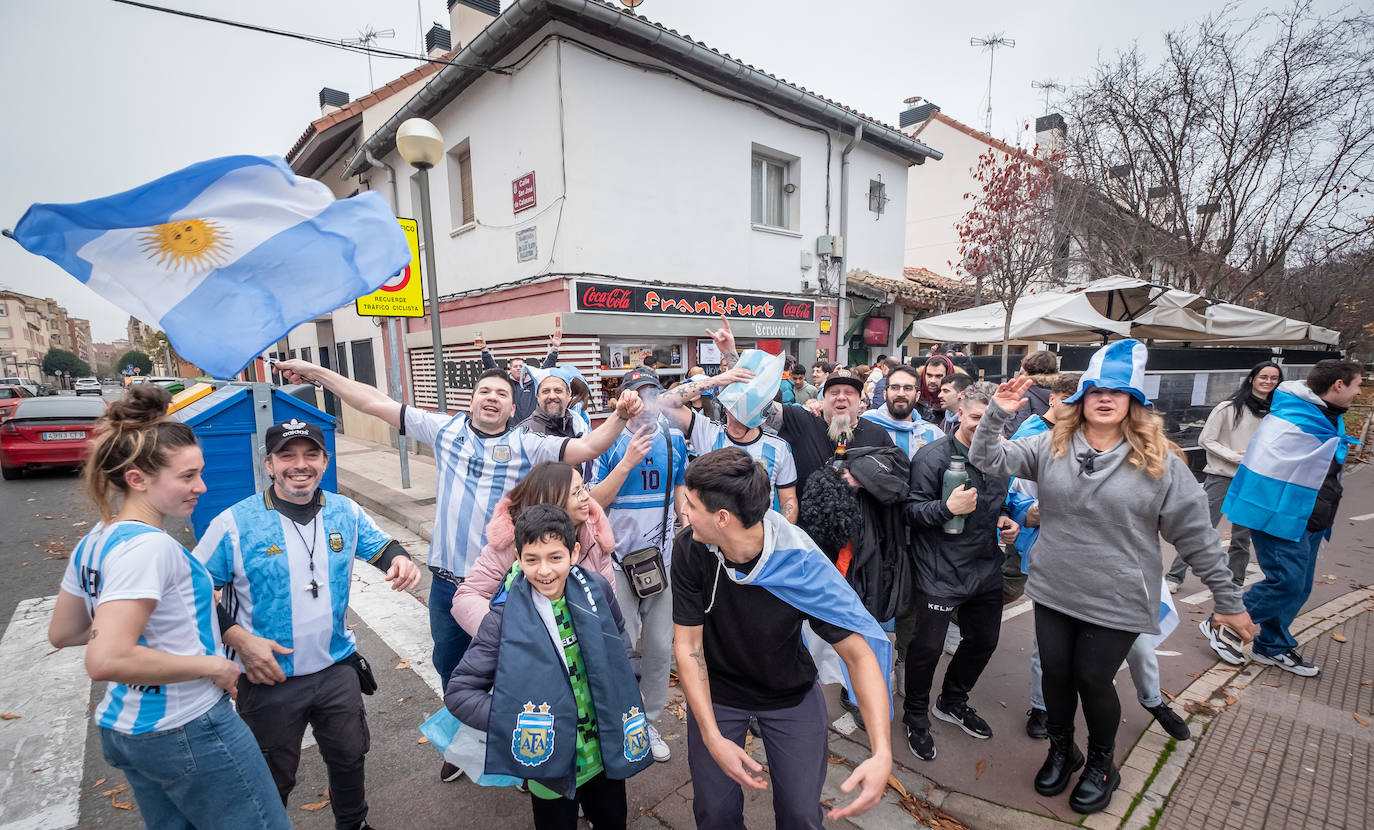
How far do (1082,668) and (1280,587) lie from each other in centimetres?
242

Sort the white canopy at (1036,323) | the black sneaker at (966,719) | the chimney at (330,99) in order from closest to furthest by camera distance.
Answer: the black sneaker at (966,719) < the white canopy at (1036,323) < the chimney at (330,99)

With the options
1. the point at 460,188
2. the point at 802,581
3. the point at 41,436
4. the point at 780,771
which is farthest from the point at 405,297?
the point at 41,436

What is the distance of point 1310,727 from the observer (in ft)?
10.3

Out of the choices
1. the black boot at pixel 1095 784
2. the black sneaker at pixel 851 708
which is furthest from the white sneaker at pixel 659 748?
the black boot at pixel 1095 784

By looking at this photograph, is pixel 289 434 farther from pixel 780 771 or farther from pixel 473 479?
pixel 780 771

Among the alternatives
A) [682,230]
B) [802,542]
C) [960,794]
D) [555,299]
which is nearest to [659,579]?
[802,542]

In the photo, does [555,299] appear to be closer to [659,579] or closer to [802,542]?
[659,579]

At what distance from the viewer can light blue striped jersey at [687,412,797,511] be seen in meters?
3.19

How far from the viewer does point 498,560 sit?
7.59 feet

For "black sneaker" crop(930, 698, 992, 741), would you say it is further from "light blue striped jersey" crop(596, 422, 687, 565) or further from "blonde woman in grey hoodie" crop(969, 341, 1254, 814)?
"light blue striped jersey" crop(596, 422, 687, 565)

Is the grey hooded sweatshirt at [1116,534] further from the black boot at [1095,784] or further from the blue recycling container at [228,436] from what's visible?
the blue recycling container at [228,436]

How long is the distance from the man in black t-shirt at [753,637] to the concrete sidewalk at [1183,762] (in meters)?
0.84

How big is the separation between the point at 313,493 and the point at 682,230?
320 inches

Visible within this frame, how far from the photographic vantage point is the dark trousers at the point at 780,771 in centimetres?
195
